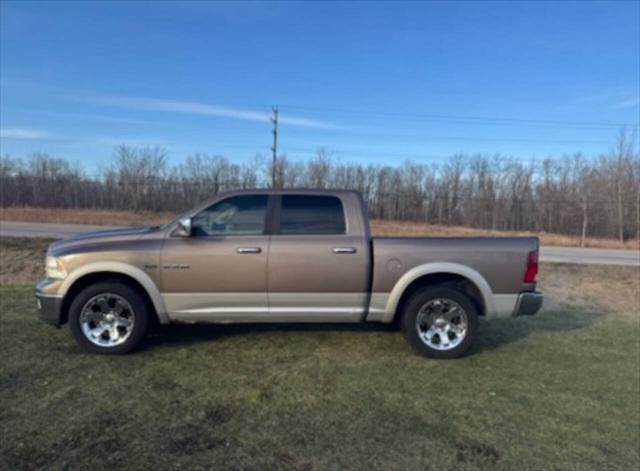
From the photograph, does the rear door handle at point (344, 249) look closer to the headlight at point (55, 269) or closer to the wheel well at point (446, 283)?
the wheel well at point (446, 283)

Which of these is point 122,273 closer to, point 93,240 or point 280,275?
point 93,240

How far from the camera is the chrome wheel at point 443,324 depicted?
5.21 metres

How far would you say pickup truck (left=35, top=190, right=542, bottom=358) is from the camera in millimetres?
4953

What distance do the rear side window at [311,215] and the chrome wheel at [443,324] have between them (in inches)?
54.8

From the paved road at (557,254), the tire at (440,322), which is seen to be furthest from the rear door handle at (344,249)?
the paved road at (557,254)

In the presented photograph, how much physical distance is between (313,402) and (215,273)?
1.83 m

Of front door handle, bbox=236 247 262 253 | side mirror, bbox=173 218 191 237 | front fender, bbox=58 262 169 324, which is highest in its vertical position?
side mirror, bbox=173 218 191 237

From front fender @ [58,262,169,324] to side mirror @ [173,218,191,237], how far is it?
0.58 metres

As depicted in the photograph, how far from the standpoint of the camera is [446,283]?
17.3ft

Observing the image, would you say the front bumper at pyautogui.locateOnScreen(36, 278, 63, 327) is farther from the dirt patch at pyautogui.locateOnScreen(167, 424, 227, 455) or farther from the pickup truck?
the dirt patch at pyautogui.locateOnScreen(167, 424, 227, 455)

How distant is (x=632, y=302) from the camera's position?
31.2 feet

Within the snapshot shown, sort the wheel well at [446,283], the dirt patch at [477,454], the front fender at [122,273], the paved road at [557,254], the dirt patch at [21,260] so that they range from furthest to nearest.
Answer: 1. the paved road at [557,254]
2. the dirt patch at [21,260]
3. the wheel well at [446,283]
4. the front fender at [122,273]
5. the dirt patch at [477,454]

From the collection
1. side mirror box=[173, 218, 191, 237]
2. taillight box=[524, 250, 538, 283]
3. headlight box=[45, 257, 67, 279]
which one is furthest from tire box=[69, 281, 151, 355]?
taillight box=[524, 250, 538, 283]

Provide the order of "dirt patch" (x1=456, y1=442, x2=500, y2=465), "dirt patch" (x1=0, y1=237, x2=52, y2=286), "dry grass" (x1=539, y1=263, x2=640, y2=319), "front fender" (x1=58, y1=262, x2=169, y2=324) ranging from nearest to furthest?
"dirt patch" (x1=456, y1=442, x2=500, y2=465), "front fender" (x1=58, y1=262, x2=169, y2=324), "dry grass" (x1=539, y1=263, x2=640, y2=319), "dirt patch" (x1=0, y1=237, x2=52, y2=286)
